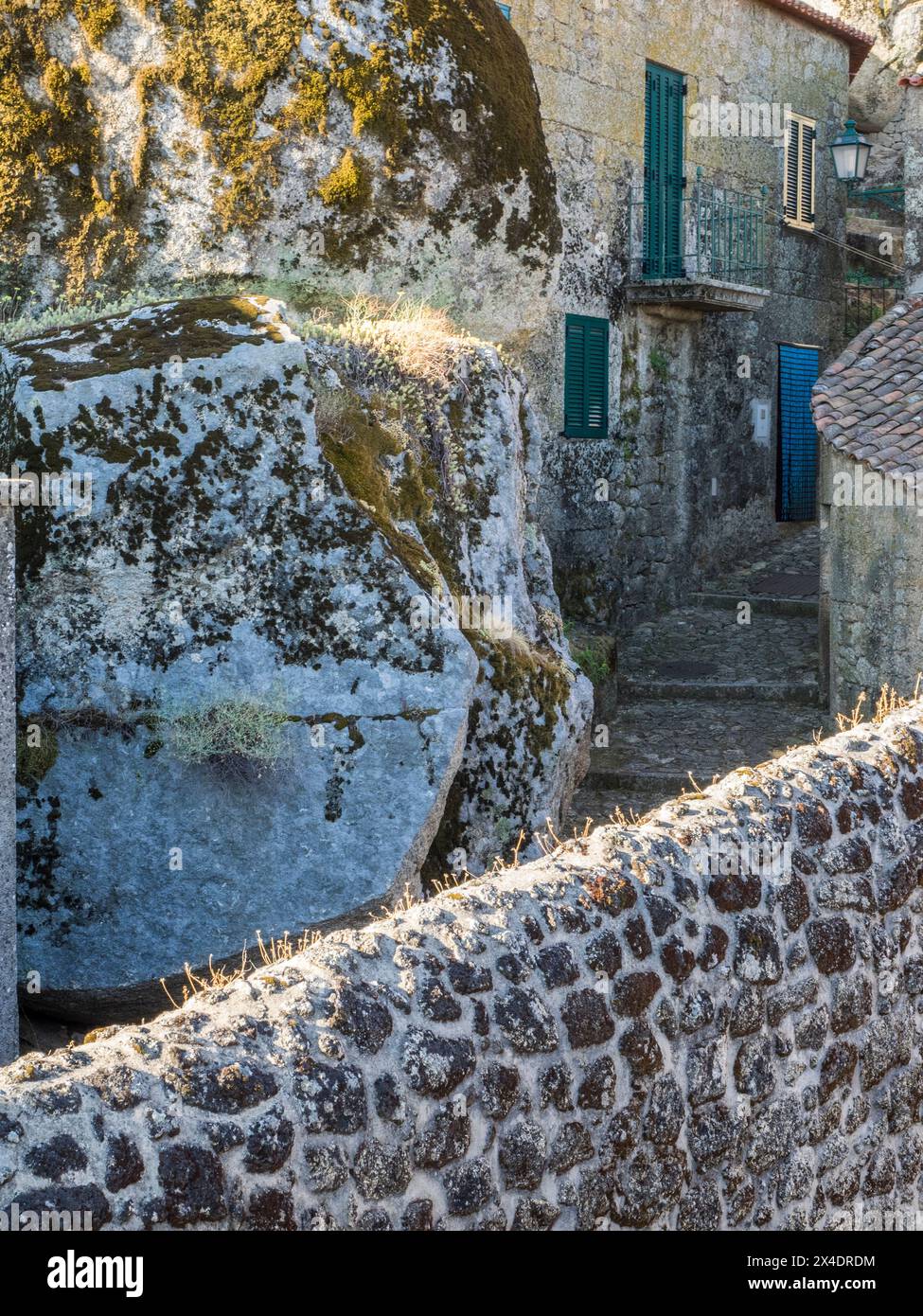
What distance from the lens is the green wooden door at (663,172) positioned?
15906 millimetres

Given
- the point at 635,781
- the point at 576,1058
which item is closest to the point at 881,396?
the point at 635,781

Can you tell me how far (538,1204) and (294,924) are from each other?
2.44m

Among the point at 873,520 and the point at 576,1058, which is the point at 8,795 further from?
the point at 873,520

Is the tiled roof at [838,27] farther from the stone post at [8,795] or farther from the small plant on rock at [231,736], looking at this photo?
the stone post at [8,795]

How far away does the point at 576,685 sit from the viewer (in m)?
7.37

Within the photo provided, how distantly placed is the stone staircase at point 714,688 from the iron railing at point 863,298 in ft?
11.4

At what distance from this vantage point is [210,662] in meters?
6.00

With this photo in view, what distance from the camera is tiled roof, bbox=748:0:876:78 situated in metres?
17.7

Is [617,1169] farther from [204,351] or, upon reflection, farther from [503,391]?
[503,391]

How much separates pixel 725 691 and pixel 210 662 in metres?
8.62

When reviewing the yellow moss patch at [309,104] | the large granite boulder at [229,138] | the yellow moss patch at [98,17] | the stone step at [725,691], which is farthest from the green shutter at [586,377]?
the yellow moss patch at [98,17]

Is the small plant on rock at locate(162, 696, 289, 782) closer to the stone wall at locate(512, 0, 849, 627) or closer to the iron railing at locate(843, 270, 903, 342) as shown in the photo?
the stone wall at locate(512, 0, 849, 627)

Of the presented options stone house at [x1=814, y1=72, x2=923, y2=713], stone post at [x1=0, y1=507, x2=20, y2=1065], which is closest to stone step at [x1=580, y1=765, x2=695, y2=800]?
stone house at [x1=814, y1=72, x2=923, y2=713]

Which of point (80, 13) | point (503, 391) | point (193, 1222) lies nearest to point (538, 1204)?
point (193, 1222)
